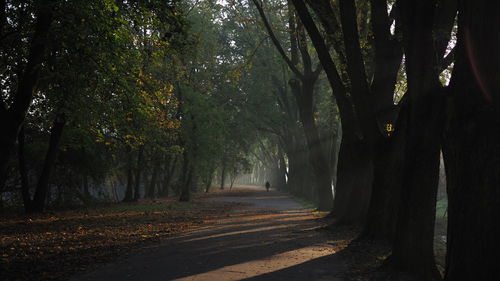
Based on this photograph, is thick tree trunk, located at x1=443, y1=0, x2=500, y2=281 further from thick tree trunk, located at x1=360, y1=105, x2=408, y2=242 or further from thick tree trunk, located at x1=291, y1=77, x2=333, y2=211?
thick tree trunk, located at x1=291, y1=77, x2=333, y2=211

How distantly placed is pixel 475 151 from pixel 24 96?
11.5m

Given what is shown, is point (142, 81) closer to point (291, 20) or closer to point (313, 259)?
point (291, 20)

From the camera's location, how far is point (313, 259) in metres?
8.76

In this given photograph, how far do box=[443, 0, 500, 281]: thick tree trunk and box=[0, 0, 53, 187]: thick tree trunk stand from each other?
952 centimetres

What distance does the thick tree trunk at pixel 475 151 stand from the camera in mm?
4603

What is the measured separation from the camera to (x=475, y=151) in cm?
474

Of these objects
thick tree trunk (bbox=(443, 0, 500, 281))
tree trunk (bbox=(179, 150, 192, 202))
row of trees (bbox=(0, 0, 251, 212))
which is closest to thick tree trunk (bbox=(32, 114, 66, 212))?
row of trees (bbox=(0, 0, 251, 212))

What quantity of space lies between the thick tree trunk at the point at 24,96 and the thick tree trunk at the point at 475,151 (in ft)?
31.2

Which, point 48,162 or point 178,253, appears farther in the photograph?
point 48,162

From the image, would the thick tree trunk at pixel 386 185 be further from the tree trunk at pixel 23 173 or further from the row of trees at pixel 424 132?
the tree trunk at pixel 23 173

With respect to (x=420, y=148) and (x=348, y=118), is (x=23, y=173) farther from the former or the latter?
(x=420, y=148)

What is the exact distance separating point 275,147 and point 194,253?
175 feet

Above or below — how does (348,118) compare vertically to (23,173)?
above

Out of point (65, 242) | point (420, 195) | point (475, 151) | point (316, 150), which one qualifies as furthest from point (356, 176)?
point (475, 151)
